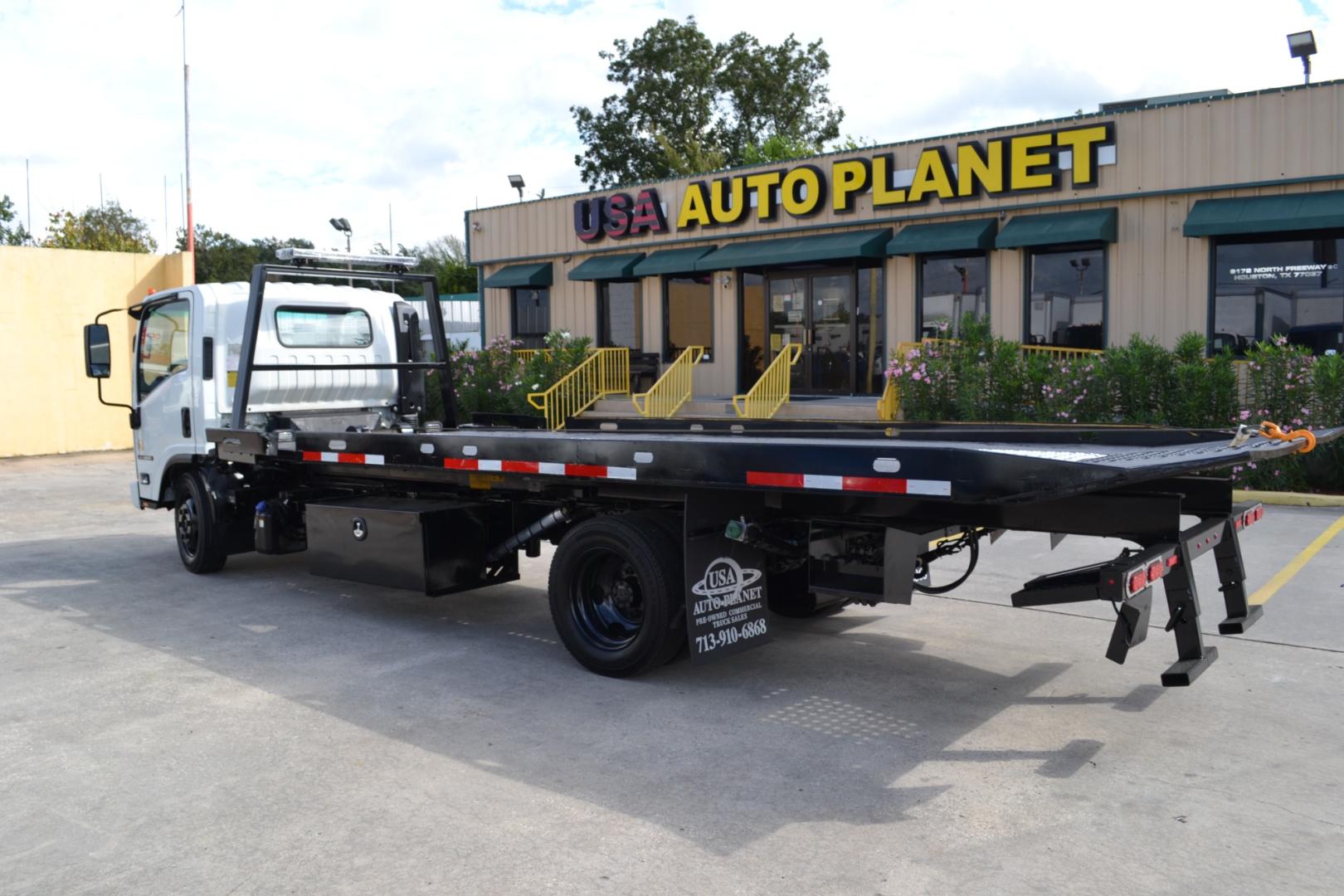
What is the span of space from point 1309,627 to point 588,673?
14.9 feet

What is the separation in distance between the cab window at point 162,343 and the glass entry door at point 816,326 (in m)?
13.0

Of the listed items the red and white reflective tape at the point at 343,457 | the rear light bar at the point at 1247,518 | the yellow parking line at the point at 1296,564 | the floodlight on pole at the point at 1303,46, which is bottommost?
the yellow parking line at the point at 1296,564

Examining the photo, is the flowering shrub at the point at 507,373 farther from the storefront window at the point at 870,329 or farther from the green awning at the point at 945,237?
the green awning at the point at 945,237

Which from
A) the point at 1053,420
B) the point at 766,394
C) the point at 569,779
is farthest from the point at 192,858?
the point at 766,394

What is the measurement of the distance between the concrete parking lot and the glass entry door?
41.8 ft

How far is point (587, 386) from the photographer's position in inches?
842

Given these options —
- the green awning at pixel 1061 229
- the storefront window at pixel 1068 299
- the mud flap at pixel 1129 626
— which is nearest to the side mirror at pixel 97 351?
the mud flap at pixel 1129 626

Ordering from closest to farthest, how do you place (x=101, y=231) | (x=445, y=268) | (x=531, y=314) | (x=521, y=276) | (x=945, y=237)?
(x=945, y=237) < (x=521, y=276) < (x=531, y=314) < (x=101, y=231) < (x=445, y=268)

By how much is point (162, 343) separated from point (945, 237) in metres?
12.3

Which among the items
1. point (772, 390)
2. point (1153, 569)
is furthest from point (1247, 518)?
point (772, 390)

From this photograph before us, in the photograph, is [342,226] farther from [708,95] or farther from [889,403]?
[708,95]

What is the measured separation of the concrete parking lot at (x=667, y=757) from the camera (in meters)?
3.83

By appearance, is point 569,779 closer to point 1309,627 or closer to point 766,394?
point 1309,627

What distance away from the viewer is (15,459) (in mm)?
21641
